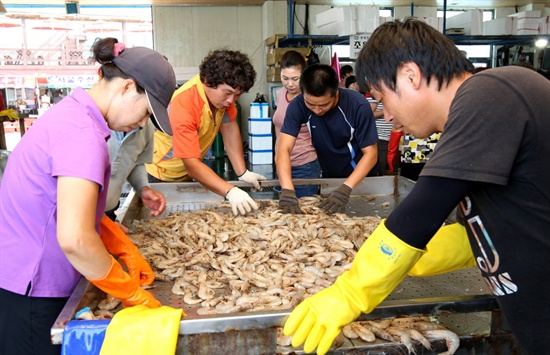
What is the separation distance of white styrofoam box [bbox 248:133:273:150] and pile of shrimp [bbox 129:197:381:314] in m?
6.68

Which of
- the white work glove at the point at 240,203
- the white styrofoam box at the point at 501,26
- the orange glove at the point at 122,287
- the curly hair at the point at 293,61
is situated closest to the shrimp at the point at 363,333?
the orange glove at the point at 122,287

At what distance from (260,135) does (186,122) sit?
658 centimetres

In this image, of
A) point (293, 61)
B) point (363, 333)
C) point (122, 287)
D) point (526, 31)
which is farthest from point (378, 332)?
point (526, 31)

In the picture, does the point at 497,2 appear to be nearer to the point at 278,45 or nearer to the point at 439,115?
the point at 278,45

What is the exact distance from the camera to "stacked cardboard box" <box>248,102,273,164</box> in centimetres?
966

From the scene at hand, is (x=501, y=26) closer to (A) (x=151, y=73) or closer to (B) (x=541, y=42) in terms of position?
(B) (x=541, y=42)

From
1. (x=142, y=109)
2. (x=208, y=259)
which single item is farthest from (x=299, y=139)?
(x=142, y=109)

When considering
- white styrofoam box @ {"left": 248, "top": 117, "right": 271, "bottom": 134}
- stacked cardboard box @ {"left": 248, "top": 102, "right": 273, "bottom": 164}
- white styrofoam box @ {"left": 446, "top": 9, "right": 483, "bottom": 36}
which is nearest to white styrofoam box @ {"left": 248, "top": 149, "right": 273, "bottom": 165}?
stacked cardboard box @ {"left": 248, "top": 102, "right": 273, "bottom": 164}

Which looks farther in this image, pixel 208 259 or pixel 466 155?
pixel 208 259

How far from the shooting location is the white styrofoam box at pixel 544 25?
8.73 m

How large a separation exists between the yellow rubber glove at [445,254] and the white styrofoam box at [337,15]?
6.76 metres

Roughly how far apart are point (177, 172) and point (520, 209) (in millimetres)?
2778

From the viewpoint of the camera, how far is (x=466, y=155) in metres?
1.07

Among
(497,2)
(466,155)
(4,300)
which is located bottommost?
(4,300)
